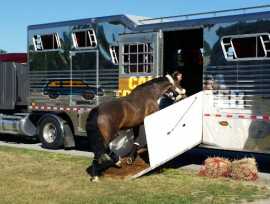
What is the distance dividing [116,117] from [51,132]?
558 centimetres

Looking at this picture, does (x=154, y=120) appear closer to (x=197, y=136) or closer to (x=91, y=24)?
(x=197, y=136)

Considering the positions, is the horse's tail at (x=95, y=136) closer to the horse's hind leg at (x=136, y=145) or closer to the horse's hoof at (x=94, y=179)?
the horse's hoof at (x=94, y=179)

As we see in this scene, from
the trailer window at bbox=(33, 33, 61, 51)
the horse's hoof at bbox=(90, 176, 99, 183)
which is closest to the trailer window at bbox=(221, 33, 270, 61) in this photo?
the horse's hoof at bbox=(90, 176, 99, 183)

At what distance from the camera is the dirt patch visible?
11821 mm

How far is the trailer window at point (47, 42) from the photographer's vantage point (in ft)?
55.3

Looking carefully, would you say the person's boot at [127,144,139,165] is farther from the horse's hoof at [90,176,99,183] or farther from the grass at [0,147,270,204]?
the horse's hoof at [90,176,99,183]

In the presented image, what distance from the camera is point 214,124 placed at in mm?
13086

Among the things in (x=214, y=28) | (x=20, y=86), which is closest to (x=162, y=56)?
(x=214, y=28)

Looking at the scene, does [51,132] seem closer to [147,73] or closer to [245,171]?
[147,73]

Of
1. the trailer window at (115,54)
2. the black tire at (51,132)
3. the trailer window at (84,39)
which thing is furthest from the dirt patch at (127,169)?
the black tire at (51,132)

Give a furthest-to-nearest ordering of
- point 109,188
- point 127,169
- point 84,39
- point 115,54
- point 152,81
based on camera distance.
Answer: point 84,39 < point 115,54 < point 152,81 < point 127,169 < point 109,188

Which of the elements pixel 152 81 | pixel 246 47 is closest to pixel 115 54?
pixel 152 81

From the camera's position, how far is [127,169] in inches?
479

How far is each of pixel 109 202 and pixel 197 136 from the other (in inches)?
162
